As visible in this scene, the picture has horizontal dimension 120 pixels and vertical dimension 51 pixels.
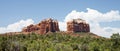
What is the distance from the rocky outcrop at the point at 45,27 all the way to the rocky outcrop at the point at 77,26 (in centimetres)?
804

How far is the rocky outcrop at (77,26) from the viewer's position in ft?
612

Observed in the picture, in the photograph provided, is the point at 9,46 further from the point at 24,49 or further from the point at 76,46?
the point at 76,46

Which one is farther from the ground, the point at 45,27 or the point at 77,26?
the point at 77,26

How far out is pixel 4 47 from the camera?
2972 inches

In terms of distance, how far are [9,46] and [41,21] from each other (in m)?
110

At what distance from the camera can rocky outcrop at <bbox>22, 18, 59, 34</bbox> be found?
182 metres

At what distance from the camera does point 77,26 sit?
18838 centimetres

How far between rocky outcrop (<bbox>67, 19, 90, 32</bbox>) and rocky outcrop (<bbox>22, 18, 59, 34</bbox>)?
804cm

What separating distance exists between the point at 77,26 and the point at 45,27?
18.8m

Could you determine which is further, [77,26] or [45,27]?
[77,26]

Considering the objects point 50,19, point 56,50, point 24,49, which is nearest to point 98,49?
point 56,50

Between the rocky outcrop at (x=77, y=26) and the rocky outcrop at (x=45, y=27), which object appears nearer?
the rocky outcrop at (x=45, y=27)

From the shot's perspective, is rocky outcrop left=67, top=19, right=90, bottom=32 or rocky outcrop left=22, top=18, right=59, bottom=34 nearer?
rocky outcrop left=22, top=18, right=59, bottom=34

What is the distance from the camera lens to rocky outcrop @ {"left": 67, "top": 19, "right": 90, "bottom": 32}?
186 m
